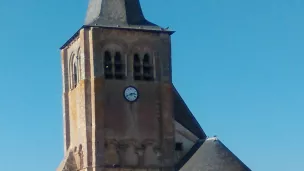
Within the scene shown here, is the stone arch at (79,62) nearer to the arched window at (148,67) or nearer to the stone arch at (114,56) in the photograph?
the stone arch at (114,56)

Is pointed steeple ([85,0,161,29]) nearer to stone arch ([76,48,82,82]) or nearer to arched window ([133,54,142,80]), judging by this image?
stone arch ([76,48,82,82])

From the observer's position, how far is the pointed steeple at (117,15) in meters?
43.6

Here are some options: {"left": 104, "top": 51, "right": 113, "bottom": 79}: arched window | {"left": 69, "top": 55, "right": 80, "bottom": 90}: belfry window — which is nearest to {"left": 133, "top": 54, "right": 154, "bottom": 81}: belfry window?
{"left": 104, "top": 51, "right": 113, "bottom": 79}: arched window

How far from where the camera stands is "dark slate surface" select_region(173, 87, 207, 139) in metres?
44.9

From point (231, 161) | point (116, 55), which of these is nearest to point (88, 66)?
point (116, 55)

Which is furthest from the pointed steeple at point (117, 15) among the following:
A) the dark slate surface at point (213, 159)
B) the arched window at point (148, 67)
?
the dark slate surface at point (213, 159)

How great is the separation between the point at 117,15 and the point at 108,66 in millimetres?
2814

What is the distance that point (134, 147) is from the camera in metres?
42.6

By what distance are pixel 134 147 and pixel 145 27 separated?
6134 mm

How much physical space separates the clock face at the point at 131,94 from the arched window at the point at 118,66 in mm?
719

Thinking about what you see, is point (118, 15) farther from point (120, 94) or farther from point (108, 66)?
point (120, 94)

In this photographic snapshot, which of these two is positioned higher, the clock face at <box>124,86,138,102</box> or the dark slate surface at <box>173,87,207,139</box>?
the clock face at <box>124,86,138,102</box>

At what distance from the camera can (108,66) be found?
43.0 m

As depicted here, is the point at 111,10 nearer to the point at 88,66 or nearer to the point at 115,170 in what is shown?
the point at 88,66
